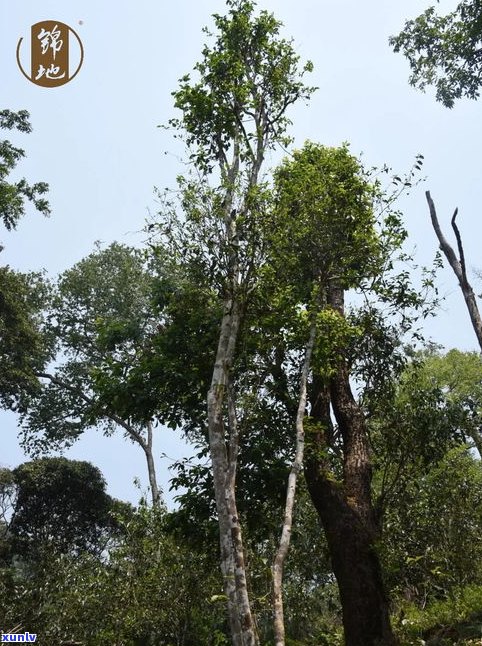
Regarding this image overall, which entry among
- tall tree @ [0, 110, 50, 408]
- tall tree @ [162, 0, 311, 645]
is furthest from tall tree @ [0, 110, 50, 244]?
tall tree @ [162, 0, 311, 645]

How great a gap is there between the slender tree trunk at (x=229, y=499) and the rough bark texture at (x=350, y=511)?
7.52 ft

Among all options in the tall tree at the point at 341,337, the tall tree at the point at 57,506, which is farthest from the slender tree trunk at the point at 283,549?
A: the tall tree at the point at 57,506

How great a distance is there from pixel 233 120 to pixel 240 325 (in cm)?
395

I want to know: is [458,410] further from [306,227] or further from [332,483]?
[306,227]

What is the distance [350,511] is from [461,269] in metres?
5.64

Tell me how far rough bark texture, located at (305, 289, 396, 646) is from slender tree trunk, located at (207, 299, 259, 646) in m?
2.29

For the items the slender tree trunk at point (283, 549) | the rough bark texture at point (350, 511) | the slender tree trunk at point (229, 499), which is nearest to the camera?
the slender tree trunk at point (283, 549)

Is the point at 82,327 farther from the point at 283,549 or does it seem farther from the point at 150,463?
the point at 283,549

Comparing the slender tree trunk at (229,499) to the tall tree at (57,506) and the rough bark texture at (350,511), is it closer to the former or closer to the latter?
the rough bark texture at (350,511)

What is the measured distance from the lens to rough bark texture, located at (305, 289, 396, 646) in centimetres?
851

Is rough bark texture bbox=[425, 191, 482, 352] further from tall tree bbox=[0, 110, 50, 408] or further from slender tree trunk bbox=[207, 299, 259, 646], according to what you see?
tall tree bbox=[0, 110, 50, 408]

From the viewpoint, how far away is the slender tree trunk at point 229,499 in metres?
6.32

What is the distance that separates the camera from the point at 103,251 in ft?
93.6

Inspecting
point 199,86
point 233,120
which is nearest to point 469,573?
point 233,120
